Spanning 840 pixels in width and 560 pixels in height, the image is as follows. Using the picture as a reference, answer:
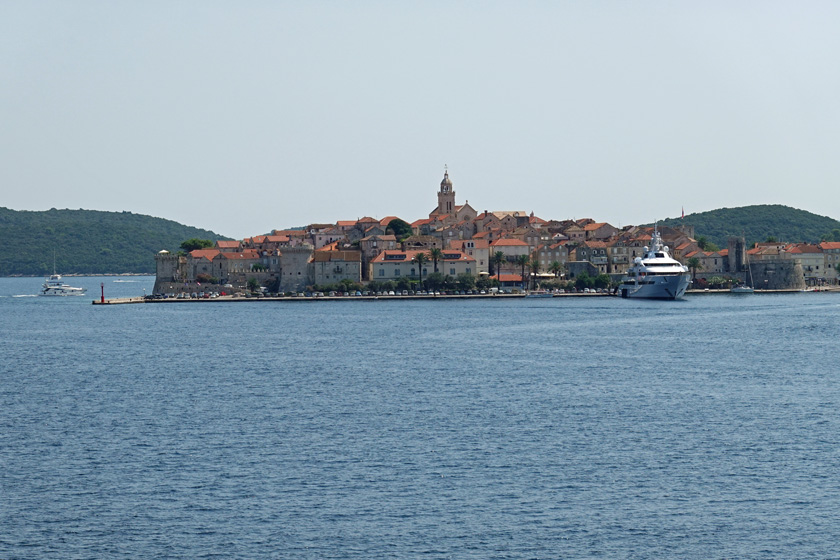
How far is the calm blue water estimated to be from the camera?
25.7 meters

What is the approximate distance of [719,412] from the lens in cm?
4012

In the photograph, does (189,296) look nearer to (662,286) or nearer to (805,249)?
(662,286)

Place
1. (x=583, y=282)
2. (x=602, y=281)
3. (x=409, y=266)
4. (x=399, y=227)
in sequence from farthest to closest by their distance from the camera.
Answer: (x=399, y=227) < (x=602, y=281) < (x=583, y=282) < (x=409, y=266)

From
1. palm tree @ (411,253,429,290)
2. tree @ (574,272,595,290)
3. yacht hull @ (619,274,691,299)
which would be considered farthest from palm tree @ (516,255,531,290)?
yacht hull @ (619,274,691,299)

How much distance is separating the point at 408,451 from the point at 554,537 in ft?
29.0

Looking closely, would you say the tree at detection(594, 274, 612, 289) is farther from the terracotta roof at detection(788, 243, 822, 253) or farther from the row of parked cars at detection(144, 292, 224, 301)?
the row of parked cars at detection(144, 292, 224, 301)

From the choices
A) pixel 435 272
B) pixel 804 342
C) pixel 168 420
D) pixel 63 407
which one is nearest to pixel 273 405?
pixel 168 420

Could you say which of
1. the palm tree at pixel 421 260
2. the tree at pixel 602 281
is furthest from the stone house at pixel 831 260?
the palm tree at pixel 421 260

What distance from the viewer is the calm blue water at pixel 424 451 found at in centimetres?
2567

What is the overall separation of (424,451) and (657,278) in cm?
9469

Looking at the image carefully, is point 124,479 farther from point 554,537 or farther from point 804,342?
point 804,342

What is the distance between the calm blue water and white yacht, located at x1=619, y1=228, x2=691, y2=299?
189 feet

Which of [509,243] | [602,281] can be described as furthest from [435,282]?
[602,281]

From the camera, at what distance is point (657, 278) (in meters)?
125
